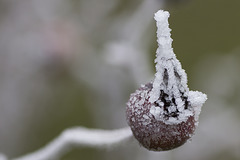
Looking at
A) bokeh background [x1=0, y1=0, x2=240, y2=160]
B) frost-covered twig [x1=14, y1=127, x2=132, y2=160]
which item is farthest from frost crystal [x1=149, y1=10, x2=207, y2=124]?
bokeh background [x1=0, y1=0, x2=240, y2=160]

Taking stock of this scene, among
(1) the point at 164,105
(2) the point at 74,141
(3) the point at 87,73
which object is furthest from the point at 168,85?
(3) the point at 87,73

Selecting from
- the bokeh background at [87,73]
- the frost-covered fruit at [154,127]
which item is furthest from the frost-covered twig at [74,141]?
the bokeh background at [87,73]

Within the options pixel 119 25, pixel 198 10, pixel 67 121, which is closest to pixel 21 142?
pixel 67 121

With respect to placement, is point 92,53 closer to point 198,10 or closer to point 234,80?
point 234,80

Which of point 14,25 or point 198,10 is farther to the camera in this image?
point 198,10

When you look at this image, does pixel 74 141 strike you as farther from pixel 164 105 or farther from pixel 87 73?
pixel 87 73

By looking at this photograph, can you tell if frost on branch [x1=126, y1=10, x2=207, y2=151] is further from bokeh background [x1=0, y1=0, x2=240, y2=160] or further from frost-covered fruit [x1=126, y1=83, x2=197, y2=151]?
bokeh background [x1=0, y1=0, x2=240, y2=160]

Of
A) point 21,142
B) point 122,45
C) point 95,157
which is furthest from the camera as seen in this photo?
point 95,157
